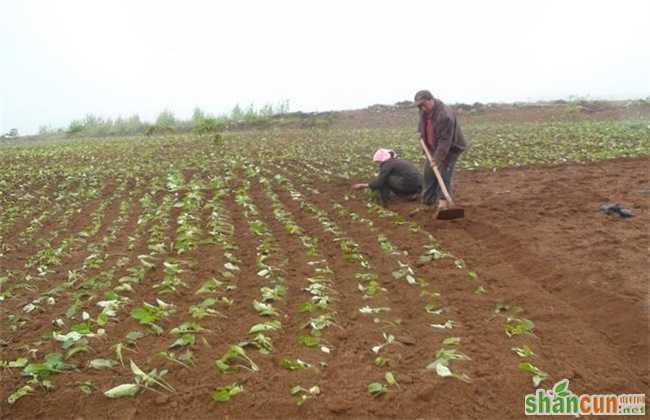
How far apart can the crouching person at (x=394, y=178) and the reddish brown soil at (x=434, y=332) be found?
1.25 metres

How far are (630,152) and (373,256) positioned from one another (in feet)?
33.1

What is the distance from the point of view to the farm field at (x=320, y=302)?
3.26 m

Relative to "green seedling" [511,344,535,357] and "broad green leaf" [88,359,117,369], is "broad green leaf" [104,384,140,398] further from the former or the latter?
"green seedling" [511,344,535,357]

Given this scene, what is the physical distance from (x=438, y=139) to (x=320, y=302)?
13.2ft

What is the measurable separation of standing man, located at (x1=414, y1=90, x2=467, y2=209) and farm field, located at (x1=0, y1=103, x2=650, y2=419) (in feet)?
1.76

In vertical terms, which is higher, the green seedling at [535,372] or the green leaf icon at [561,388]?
the green seedling at [535,372]

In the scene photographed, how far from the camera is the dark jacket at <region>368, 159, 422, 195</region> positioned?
8.41m

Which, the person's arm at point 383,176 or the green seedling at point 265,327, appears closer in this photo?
the green seedling at point 265,327

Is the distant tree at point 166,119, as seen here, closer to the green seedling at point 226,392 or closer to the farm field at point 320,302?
the farm field at point 320,302

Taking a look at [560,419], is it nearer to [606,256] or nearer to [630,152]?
[606,256]

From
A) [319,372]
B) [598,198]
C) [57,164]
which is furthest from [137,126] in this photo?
[319,372]

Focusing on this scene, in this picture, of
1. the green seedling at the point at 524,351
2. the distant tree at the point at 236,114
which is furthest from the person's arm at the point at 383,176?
the distant tree at the point at 236,114

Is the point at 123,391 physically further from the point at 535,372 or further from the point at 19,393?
the point at 535,372

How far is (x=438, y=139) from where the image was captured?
25.2 ft
